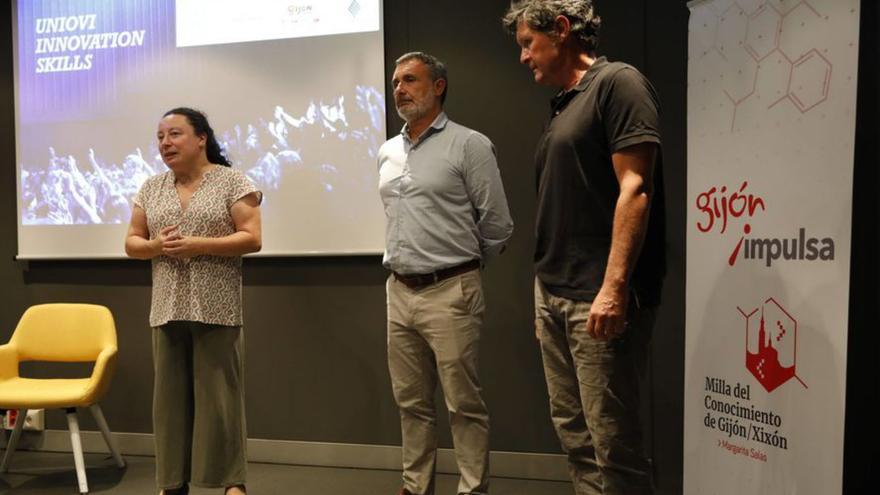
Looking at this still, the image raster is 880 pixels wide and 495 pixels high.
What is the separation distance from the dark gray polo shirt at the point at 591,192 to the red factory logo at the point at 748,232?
1.91 ft

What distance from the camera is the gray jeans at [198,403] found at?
271cm

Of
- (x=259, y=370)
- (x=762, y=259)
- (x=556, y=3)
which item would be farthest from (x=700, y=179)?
(x=259, y=370)

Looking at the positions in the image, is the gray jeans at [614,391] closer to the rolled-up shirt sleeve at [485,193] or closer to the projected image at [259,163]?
the rolled-up shirt sleeve at [485,193]

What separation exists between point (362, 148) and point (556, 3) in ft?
5.85

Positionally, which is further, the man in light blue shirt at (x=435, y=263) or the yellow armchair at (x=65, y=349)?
the yellow armchair at (x=65, y=349)

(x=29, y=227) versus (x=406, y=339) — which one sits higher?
(x=29, y=227)

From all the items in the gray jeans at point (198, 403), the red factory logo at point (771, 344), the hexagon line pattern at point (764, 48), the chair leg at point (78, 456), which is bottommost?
the chair leg at point (78, 456)

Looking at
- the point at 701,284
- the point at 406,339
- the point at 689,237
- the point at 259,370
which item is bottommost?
the point at 259,370

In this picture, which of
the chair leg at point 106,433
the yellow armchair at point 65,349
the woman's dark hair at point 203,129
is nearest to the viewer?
the woman's dark hair at point 203,129

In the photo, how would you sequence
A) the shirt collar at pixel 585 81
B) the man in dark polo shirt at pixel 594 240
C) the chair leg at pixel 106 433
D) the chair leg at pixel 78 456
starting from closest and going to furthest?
the man in dark polo shirt at pixel 594 240
the shirt collar at pixel 585 81
the chair leg at pixel 78 456
the chair leg at pixel 106 433

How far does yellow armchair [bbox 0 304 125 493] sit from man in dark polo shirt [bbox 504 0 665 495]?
2.27 m

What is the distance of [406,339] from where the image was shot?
271 cm

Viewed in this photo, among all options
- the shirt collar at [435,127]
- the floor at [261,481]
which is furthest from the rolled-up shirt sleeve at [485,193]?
the floor at [261,481]

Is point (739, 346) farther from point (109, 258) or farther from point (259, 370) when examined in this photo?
point (109, 258)
